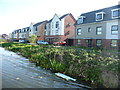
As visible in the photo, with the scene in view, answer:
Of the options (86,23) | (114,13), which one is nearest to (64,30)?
(86,23)

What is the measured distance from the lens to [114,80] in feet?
18.4

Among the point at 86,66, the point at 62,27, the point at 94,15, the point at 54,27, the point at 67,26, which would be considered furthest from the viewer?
the point at 54,27

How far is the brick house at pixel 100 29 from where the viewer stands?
69.8 ft

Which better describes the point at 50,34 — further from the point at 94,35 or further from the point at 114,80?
the point at 114,80

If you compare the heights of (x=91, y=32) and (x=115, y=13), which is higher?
(x=115, y=13)

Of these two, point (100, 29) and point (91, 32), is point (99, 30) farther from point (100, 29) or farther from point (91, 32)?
point (91, 32)

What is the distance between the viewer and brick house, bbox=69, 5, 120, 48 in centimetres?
2127

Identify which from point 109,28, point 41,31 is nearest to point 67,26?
point 41,31

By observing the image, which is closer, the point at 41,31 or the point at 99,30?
the point at 99,30

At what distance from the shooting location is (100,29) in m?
23.8

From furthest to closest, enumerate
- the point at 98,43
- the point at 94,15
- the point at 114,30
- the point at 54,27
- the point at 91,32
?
the point at 54,27 < the point at 94,15 < the point at 91,32 < the point at 98,43 < the point at 114,30

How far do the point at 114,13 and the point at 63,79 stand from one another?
19055 mm

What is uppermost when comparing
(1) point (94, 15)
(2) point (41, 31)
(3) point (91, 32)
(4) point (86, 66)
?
(1) point (94, 15)

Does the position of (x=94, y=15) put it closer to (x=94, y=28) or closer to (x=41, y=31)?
(x=94, y=28)
